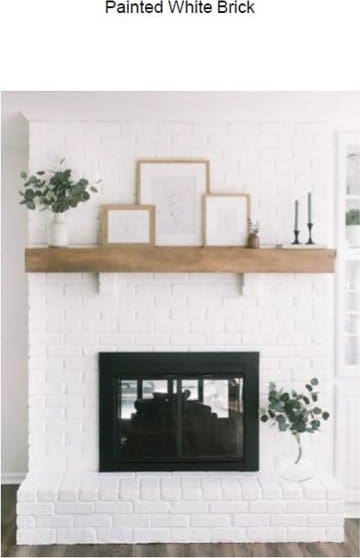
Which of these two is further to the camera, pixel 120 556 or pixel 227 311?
pixel 227 311

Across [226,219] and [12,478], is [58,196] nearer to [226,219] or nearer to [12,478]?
[226,219]

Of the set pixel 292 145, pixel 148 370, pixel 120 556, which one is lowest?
pixel 120 556

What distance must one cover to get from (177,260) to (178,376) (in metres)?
0.68

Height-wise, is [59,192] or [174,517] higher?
[59,192]

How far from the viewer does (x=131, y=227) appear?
3812mm

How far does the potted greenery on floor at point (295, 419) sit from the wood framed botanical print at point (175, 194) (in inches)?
38.7

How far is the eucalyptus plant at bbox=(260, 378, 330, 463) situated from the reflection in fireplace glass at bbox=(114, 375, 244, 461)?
0.21 m

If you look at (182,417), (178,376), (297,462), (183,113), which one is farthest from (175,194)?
(297,462)

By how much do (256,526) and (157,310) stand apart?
127cm

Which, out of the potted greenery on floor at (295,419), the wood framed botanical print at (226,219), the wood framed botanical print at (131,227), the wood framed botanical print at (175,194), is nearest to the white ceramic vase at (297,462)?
the potted greenery on floor at (295,419)

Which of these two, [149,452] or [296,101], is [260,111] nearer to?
[296,101]

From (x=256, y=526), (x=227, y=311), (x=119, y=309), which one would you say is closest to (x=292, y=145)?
(x=227, y=311)

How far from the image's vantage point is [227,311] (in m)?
3.86

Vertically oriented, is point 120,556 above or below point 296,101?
below
